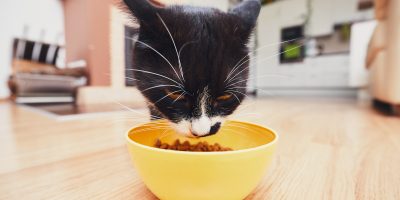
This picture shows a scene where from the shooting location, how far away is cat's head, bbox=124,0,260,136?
0.44 meters

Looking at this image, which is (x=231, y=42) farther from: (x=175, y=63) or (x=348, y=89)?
(x=348, y=89)

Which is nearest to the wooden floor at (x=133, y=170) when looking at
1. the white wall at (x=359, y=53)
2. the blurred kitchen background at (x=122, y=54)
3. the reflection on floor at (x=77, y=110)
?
the reflection on floor at (x=77, y=110)

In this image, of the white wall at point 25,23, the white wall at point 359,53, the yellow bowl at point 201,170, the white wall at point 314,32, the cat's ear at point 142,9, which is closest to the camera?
the yellow bowl at point 201,170

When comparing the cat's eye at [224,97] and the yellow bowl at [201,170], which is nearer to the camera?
the yellow bowl at [201,170]

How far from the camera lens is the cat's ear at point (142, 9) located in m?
0.43

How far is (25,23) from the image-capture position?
12.6 feet

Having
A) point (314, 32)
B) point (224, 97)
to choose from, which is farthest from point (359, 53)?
point (224, 97)

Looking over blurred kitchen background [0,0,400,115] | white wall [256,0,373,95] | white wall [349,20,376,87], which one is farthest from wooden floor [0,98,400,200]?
white wall [256,0,373,95]

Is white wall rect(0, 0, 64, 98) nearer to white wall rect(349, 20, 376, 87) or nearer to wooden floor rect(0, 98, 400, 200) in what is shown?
Result: wooden floor rect(0, 98, 400, 200)

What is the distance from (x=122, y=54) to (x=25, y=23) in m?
3.58

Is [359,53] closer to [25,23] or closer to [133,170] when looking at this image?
[133,170]

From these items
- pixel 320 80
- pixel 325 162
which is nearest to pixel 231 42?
pixel 325 162

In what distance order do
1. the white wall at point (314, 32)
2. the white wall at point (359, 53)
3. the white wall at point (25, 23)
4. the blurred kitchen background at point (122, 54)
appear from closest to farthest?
1. the blurred kitchen background at point (122, 54)
2. the white wall at point (359, 53)
3. the white wall at point (25, 23)
4. the white wall at point (314, 32)

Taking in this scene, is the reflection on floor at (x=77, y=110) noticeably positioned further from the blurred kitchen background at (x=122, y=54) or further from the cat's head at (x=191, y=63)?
the cat's head at (x=191, y=63)
